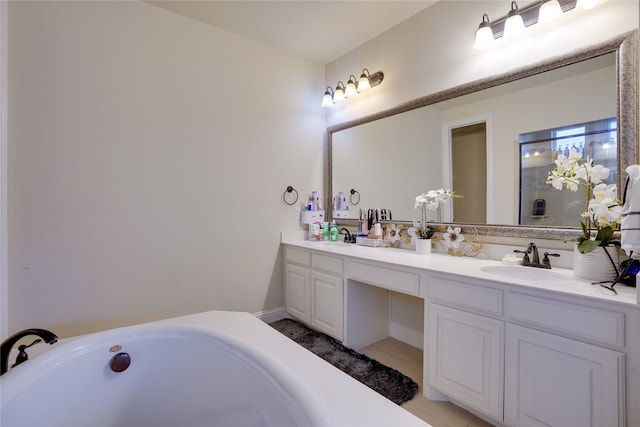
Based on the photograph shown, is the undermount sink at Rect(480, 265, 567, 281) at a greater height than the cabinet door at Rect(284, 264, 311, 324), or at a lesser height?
greater

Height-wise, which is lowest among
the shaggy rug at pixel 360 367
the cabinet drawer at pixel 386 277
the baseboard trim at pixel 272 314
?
the shaggy rug at pixel 360 367

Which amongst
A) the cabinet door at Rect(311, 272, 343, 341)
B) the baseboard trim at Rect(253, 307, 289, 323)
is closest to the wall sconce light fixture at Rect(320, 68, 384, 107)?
the cabinet door at Rect(311, 272, 343, 341)

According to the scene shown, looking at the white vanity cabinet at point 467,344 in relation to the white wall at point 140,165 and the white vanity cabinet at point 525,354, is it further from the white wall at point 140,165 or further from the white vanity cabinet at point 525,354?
the white wall at point 140,165

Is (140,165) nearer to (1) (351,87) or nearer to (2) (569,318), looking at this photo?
(1) (351,87)

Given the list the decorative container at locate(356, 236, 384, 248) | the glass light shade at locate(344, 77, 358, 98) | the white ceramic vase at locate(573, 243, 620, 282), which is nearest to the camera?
the white ceramic vase at locate(573, 243, 620, 282)

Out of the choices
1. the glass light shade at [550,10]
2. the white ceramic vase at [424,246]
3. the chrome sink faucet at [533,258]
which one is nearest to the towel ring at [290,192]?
the white ceramic vase at [424,246]

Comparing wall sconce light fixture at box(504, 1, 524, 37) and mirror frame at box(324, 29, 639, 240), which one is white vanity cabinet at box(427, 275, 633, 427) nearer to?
mirror frame at box(324, 29, 639, 240)

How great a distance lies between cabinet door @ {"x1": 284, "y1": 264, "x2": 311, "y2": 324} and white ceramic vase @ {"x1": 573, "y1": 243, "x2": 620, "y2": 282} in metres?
1.74

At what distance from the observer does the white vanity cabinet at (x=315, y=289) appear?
2.18 meters

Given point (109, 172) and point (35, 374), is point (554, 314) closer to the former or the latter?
point (35, 374)

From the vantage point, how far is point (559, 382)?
3.82 feet

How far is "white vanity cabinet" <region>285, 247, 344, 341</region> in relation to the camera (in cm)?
218

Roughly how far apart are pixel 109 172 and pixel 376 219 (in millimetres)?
2041

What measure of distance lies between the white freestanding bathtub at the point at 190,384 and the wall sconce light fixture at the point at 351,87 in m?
2.14
